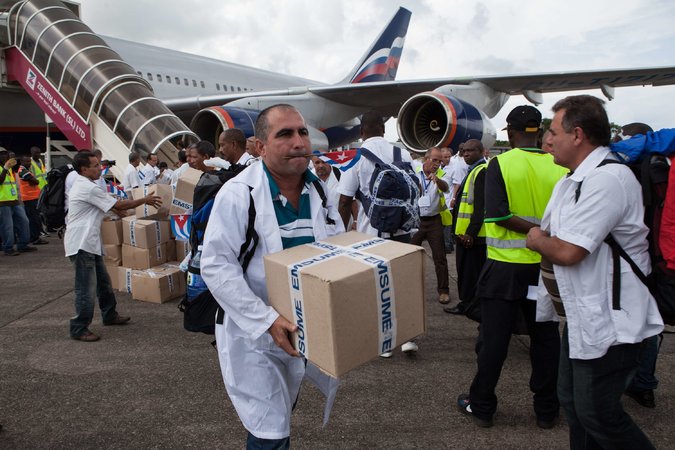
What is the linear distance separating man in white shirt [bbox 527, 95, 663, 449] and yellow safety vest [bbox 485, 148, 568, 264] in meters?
0.81

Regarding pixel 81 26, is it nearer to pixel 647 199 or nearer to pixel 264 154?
pixel 264 154

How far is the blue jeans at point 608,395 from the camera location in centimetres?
182

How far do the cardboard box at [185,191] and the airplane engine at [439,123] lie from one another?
17.5 ft

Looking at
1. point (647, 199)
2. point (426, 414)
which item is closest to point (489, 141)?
point (426, 414)

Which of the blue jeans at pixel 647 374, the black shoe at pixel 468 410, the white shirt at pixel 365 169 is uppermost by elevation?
the white shirt at pixel 365 169

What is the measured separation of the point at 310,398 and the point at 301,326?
182 centimetres

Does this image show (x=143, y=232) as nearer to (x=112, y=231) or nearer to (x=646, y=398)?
(x=112, y=231)

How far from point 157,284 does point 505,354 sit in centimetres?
387

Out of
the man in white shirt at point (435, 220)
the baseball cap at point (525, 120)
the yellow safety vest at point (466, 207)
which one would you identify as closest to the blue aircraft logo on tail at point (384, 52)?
the man in white shirt at point (435, 220)

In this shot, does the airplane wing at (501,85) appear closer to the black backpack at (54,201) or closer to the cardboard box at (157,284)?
the cardboard box at (157,284)

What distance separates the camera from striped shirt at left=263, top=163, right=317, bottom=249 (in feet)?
6.09

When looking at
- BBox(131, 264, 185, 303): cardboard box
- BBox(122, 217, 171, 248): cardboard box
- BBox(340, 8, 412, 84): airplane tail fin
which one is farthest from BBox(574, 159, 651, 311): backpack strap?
BBox(340, 8, 412, 84): airplane tail fin

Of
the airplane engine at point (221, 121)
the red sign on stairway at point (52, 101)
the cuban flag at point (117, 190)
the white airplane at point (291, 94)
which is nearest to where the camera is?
the cuban flag at point (117, 190)

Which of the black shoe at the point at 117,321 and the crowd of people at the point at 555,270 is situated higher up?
the crowd of people at the point at 555,270
